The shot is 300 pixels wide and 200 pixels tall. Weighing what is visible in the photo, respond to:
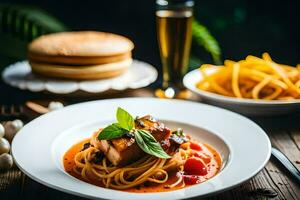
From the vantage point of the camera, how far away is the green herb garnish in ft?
7.97

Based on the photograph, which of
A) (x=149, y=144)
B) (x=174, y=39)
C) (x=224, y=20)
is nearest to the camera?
(x=149, y=144)

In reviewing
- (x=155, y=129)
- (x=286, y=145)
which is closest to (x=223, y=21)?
(x=286, y=145)

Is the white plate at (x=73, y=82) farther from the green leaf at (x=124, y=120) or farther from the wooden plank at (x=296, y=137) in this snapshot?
the green leaf at (x=124, y=120)

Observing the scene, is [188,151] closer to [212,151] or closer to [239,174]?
[212,151]

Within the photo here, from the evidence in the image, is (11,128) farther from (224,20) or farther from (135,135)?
(224,20)

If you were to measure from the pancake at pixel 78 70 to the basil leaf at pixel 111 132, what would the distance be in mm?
1567

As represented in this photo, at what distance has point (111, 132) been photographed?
8.16 feet

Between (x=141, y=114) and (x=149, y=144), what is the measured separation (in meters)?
0.87

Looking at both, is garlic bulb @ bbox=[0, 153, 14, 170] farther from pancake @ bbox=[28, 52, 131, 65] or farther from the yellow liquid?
the yellow liquid

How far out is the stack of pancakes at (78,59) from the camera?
13.2 feet

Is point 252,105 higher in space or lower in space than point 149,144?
lower

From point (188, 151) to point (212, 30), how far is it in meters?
3.77

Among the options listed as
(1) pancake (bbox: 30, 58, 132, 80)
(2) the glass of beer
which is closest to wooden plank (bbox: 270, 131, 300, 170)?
(2) the glass of beer

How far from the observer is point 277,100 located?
343 centimetres
